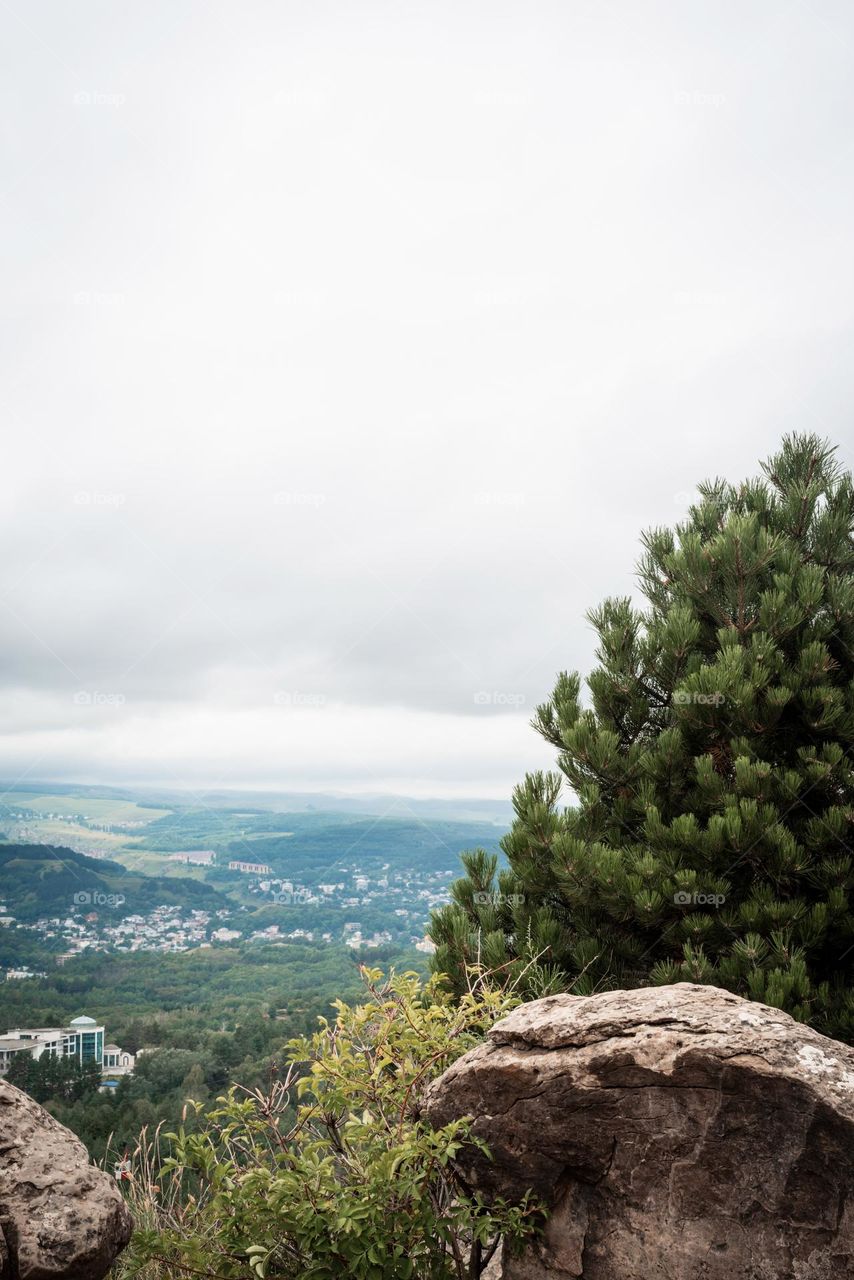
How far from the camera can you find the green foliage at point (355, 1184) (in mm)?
3037

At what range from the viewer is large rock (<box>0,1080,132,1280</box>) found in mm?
3041

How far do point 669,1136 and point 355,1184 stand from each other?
50.4 inches

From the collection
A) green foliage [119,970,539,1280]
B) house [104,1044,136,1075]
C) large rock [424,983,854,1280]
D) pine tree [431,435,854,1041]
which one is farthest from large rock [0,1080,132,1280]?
house [104,1044,136,1075]

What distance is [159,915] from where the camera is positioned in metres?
24.7

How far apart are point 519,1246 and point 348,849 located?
31.4 m

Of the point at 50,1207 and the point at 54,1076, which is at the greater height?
the point at 50,1207

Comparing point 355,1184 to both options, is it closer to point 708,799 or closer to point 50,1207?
point 50,1207

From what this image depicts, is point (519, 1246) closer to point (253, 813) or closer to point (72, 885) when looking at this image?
point (72, 885)

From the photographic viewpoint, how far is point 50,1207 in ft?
10.4

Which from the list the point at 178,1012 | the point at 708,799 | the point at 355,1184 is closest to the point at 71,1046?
the point at 178,1012

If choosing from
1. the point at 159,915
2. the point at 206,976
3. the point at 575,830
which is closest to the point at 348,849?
the point at 159,915

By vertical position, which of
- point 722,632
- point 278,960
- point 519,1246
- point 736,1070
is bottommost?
point 278,960

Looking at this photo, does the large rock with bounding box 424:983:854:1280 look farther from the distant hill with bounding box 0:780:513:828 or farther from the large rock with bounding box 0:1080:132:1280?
the distant hill with bounding box 0:780:513:828

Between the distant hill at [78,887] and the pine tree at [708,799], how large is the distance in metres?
19.7
